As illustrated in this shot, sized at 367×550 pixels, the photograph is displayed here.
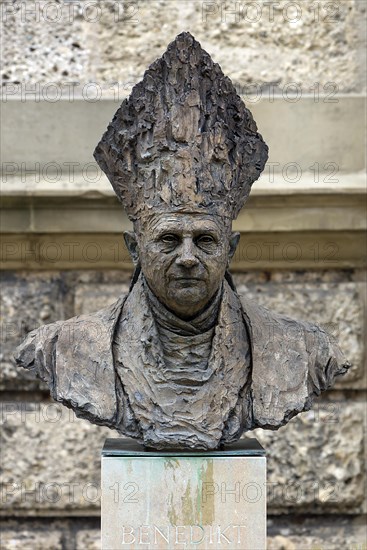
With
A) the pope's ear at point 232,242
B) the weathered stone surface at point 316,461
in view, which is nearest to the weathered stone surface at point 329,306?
the weathered stone surface at point 316,461

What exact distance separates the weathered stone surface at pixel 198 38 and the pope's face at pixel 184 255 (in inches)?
58.0

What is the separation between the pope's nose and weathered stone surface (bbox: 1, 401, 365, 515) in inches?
56.0

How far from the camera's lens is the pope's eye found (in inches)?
117

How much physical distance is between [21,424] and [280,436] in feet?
3.12

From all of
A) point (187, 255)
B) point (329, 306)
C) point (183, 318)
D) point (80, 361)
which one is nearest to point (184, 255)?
point (187, 255)

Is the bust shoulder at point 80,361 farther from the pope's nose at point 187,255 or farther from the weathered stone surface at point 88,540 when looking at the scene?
the weathered stone surface at point 88,540

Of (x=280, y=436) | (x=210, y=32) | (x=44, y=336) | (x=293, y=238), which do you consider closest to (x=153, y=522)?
(x=44, y=336)

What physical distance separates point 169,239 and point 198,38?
1591mm

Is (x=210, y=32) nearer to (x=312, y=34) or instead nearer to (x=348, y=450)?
(x=312, y=34)

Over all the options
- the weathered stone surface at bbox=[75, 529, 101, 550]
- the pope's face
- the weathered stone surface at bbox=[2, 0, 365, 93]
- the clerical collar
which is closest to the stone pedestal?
the clerical collar

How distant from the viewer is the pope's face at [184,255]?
2.96 metres

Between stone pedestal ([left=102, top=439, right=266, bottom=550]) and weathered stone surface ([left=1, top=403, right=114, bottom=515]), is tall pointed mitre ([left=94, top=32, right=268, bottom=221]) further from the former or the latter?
weathered stone surface ([left=1, top=403, right=114, bottom=515])

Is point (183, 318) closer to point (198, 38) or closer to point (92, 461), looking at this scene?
point (92, 461)

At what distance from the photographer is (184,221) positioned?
2.95 meters
